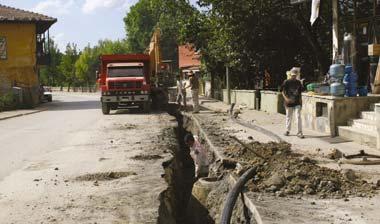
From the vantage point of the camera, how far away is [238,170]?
980 cm

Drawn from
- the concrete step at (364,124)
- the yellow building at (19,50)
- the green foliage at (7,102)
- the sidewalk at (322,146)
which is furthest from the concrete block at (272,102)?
the yellow building at (19,50)

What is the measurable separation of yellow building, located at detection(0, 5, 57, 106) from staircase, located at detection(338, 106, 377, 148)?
30219mm

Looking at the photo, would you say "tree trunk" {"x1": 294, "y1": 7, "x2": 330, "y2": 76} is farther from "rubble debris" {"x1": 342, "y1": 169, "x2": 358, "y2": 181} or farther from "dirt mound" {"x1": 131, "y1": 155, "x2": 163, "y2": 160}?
"rubble debris" {"x1": 342, "y1": 169, "x2": 358, "y2": 181}

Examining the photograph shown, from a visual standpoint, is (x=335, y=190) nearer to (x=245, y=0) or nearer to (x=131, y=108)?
(x=245, y=0)

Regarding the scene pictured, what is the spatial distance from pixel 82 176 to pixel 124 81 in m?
16.2

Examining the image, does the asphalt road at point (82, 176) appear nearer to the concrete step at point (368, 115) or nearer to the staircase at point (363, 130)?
the staircase at point (363, 130)

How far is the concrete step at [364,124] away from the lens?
12041mm

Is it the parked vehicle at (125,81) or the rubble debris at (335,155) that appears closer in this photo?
the rubble debris at (335,155)

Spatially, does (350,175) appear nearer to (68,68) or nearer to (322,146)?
(322,146)

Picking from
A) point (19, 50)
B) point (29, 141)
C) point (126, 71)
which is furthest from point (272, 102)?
point (19, 50)

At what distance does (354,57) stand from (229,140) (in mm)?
6151

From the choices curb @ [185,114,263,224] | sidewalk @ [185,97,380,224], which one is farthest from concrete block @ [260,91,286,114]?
sidewalk @ [185,97,380,224]

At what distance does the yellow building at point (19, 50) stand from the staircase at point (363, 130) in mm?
30219

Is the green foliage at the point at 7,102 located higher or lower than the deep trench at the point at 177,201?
higher
